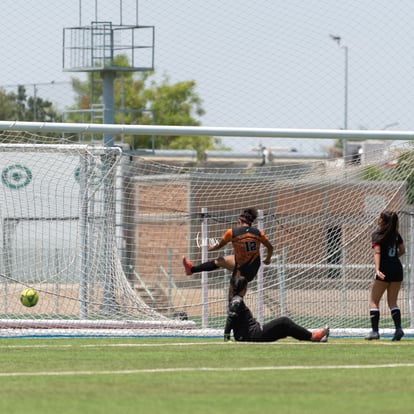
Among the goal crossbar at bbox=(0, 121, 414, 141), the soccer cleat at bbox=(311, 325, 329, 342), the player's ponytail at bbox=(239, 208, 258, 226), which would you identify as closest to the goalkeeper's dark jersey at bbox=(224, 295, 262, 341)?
the soccer cleat at bbox=(311, 325, 329, 342)

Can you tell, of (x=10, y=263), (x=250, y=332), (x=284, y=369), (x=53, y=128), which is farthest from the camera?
(x=10, y=263)

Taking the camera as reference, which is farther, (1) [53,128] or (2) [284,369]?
(1) [53,128]

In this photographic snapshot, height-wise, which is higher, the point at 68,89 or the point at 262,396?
the point at 68,89

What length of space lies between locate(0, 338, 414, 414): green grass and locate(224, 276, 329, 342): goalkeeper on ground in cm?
14

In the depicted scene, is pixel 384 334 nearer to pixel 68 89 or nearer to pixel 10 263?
pixel 10 263

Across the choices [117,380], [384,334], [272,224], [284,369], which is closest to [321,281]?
[272,224]

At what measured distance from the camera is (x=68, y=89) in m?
41.1

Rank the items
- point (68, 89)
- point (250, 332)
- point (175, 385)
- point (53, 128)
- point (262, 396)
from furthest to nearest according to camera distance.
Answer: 1. point (68, 89)
2. point (53, 128)
3. point (250, 332)
4. point (175, 385)
5. point (262, 396)

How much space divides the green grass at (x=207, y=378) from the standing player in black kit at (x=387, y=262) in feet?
5.34

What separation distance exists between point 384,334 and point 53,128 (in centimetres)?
558

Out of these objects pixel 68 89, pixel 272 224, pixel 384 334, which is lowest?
pixel 384 334

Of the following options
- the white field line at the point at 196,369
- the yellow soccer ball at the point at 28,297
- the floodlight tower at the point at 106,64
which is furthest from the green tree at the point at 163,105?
the white field line at the point at 196,369

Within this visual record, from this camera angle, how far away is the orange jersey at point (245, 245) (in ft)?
51.6

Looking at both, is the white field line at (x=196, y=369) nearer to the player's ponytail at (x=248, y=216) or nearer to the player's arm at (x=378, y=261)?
Answer: the player's arm at (x=378, y=261)
